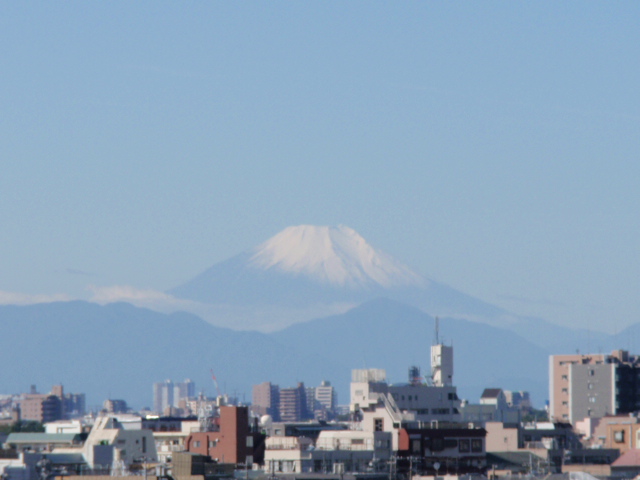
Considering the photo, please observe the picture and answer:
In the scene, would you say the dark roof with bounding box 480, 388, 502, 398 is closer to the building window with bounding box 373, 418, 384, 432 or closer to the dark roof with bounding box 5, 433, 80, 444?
the dark roof with bounding box 5, 433, 80, 444

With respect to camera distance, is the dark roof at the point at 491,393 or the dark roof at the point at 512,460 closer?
the dark roof at the point at 512,460

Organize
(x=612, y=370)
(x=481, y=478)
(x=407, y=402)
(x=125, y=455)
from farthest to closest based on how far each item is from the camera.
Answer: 1. (x=612, y=370)
2. (x=407, y=402)
3. (x=125, y=455)
4. (x=481, y=478)

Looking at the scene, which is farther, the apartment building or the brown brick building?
the apartment building

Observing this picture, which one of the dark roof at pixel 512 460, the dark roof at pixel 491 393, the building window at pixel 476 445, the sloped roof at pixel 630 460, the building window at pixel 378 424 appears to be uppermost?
the dark roof at pixel 491 393

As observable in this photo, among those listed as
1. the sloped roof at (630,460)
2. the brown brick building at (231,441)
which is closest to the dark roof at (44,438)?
the brown brick building at (231,441)

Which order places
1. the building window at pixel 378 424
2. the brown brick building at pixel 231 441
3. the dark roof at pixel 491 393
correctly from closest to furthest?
the brown brick building at pixel 231 441, the building window at pixel 378 424, the dark roof at pixel 491 393

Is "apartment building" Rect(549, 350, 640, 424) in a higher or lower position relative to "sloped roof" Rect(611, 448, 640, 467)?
higher

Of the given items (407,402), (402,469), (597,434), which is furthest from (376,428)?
(597,434)

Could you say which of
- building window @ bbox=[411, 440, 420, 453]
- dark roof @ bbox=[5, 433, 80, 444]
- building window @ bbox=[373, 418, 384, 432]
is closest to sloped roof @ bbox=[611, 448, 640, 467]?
building window @ bbox=[411, 440, 420, 453]

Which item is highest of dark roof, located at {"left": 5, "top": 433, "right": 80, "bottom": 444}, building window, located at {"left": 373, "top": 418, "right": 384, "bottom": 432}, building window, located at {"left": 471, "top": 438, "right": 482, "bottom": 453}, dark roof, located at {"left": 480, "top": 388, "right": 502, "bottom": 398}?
dark roof, located at {"left": 480, "top": 388, "right": 502, "bottom": 398}

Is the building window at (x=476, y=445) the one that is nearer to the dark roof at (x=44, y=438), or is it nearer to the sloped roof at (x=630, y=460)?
the sloped roof at (x=630, y=460)

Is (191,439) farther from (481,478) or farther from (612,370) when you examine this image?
(612,370)
